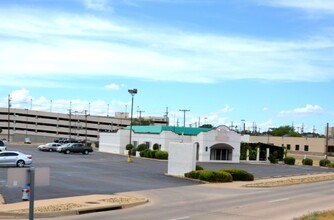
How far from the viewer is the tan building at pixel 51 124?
545 ft

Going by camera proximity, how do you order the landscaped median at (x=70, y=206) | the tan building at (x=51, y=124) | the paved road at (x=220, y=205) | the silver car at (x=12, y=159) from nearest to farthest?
the landscaped median at (x=70, y=206), the paved road at (x=220, y=205), the silver car at (x=12, y=159), the tan building at (x=51, y=124)

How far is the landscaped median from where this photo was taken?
17.5 m

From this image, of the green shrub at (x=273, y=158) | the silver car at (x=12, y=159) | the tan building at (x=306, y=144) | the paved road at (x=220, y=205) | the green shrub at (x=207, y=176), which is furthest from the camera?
the tan building at (x=306, y=144)

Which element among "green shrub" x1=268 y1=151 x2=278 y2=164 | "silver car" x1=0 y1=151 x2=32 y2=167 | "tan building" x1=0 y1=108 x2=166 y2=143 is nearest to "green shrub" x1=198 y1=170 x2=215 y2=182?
"silver car" x1=0 y1=151 x2=32 y2=167

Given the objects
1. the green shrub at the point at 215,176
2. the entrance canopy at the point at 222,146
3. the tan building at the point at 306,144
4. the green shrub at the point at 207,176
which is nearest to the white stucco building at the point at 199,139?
the entrance canopy at the point at 222,146

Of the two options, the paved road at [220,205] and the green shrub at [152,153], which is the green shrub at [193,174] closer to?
the paved road at [220,205]

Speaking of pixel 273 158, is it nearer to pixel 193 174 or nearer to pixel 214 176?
pixel 193 174

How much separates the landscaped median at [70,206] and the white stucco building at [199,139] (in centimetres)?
3920

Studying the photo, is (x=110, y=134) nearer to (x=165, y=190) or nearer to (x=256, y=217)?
(x=165, y=190)

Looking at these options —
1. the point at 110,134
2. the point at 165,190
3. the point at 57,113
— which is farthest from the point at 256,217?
the point at 57,113

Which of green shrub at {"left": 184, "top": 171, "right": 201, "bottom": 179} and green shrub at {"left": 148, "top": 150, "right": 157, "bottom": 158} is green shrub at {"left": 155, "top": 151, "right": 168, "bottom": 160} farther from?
green shrub at {"left": 184, "top": 171, "right": 201, "bottom": 179}

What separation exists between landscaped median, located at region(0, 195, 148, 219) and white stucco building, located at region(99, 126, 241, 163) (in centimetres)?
3920

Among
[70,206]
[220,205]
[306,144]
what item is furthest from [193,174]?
[306,144]

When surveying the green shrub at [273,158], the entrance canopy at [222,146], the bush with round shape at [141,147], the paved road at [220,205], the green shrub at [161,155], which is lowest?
the green shrub at [273,158]
